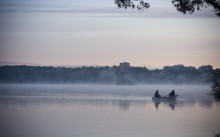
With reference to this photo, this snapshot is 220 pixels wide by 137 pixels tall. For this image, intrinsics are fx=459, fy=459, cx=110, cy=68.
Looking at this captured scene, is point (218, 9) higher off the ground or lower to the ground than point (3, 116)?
higher

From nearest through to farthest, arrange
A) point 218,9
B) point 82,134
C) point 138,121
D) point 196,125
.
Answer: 1. point 218,9
2. point 82,134
3. point 196,125
4. point 138,121

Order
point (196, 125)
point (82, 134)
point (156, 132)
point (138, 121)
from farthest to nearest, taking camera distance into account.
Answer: point (138, 121) < point (196, 125) < point (156, 132) < point (82, 134)

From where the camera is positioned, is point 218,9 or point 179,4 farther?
point 179,4

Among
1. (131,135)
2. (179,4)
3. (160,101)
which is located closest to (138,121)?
(131,135)

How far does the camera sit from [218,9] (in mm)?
17609

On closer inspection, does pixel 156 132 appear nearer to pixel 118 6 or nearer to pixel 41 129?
pixel 41 129

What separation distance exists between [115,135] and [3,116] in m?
16.7

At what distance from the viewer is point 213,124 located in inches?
1441

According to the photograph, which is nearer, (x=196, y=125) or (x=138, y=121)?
(x=196, y=125)

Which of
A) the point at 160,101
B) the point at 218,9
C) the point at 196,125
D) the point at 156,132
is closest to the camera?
the point at 218,9

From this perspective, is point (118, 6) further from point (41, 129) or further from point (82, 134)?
point (41, 129)

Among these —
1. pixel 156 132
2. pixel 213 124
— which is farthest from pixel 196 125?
pixel 156 132

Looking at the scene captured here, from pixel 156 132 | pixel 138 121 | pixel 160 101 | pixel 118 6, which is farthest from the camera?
pixel 160 101

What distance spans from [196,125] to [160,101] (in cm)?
3163
